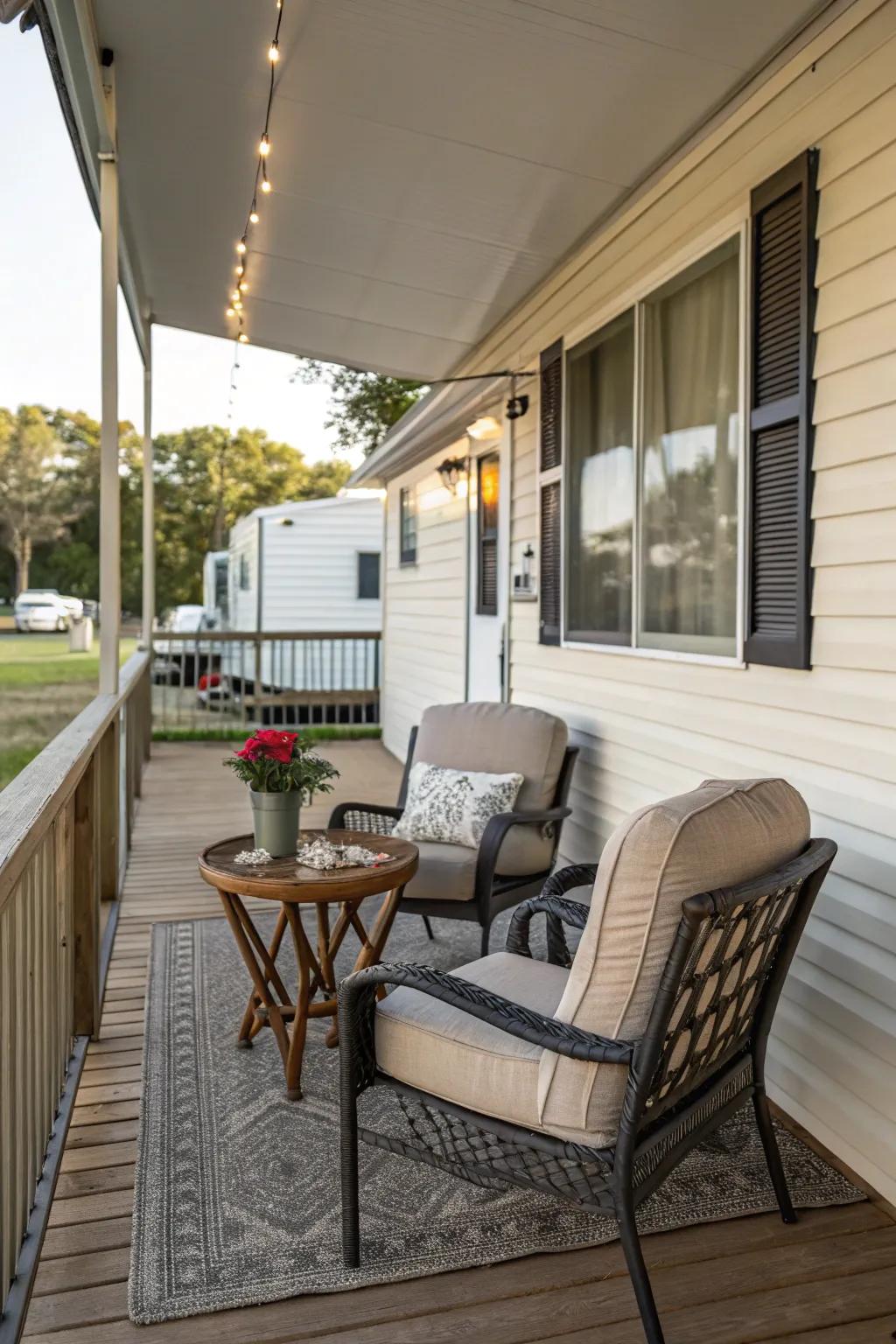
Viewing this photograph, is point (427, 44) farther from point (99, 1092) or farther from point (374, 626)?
point (374, 626)

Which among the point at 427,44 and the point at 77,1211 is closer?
the point at 77,1211

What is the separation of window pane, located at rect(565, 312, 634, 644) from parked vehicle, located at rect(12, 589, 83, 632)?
15.4 feet

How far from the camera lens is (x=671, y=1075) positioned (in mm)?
1947

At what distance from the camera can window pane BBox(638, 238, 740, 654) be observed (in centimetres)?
323

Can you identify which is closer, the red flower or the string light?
the red flower

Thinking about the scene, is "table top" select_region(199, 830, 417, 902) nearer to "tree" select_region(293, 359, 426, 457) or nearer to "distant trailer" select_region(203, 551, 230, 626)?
"tree" select_region(293, 359, 426, 457)

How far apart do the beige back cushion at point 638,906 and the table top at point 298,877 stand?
1.10 m

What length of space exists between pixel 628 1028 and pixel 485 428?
14.8 feet

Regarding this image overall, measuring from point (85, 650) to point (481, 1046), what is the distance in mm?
5903

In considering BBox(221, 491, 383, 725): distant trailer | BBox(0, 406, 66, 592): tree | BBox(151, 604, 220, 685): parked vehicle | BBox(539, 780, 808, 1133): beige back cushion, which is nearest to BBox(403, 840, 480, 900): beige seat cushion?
BBox(539, 780, 808, 1133): beige back cushion

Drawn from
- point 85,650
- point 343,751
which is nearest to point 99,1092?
point 85,650

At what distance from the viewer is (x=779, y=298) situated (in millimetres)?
2904

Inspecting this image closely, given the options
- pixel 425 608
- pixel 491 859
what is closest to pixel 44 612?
pixel 425 608

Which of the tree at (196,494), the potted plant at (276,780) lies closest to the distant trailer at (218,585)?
the tree at (196,494)
